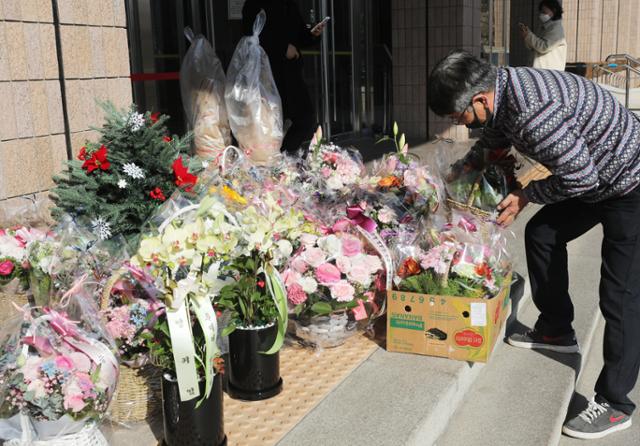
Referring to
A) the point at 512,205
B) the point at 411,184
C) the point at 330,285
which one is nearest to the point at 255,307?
the point at 330,285

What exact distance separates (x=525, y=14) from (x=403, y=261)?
52.5ft

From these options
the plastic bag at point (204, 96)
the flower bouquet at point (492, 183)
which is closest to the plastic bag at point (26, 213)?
the flower bouquet at point (492, 183)

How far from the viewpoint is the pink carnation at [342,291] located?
9.86ft

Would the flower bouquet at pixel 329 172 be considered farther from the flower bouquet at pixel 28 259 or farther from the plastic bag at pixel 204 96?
the plastic bag at pixel 204 96

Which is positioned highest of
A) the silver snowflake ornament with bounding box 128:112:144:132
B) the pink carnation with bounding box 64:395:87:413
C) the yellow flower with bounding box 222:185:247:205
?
the silver snowflake ornament with bounding box 128:112:144:132

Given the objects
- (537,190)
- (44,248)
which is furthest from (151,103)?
(537,190)

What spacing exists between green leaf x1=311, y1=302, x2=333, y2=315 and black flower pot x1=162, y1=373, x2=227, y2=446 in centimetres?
78

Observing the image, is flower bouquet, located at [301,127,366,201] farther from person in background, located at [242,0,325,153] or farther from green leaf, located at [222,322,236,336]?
person in background, located at [242,0,325,153]

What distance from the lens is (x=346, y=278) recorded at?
10.2 feet

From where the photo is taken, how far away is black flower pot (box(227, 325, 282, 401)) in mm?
2662

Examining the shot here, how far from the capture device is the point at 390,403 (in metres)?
2.76

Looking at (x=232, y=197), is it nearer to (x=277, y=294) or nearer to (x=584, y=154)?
(x=277, y=294)

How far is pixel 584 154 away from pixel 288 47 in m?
3.70

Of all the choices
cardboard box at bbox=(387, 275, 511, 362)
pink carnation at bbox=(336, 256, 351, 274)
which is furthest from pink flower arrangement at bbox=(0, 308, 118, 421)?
cardboard box at bbox=(387, 275, 511, 362)
